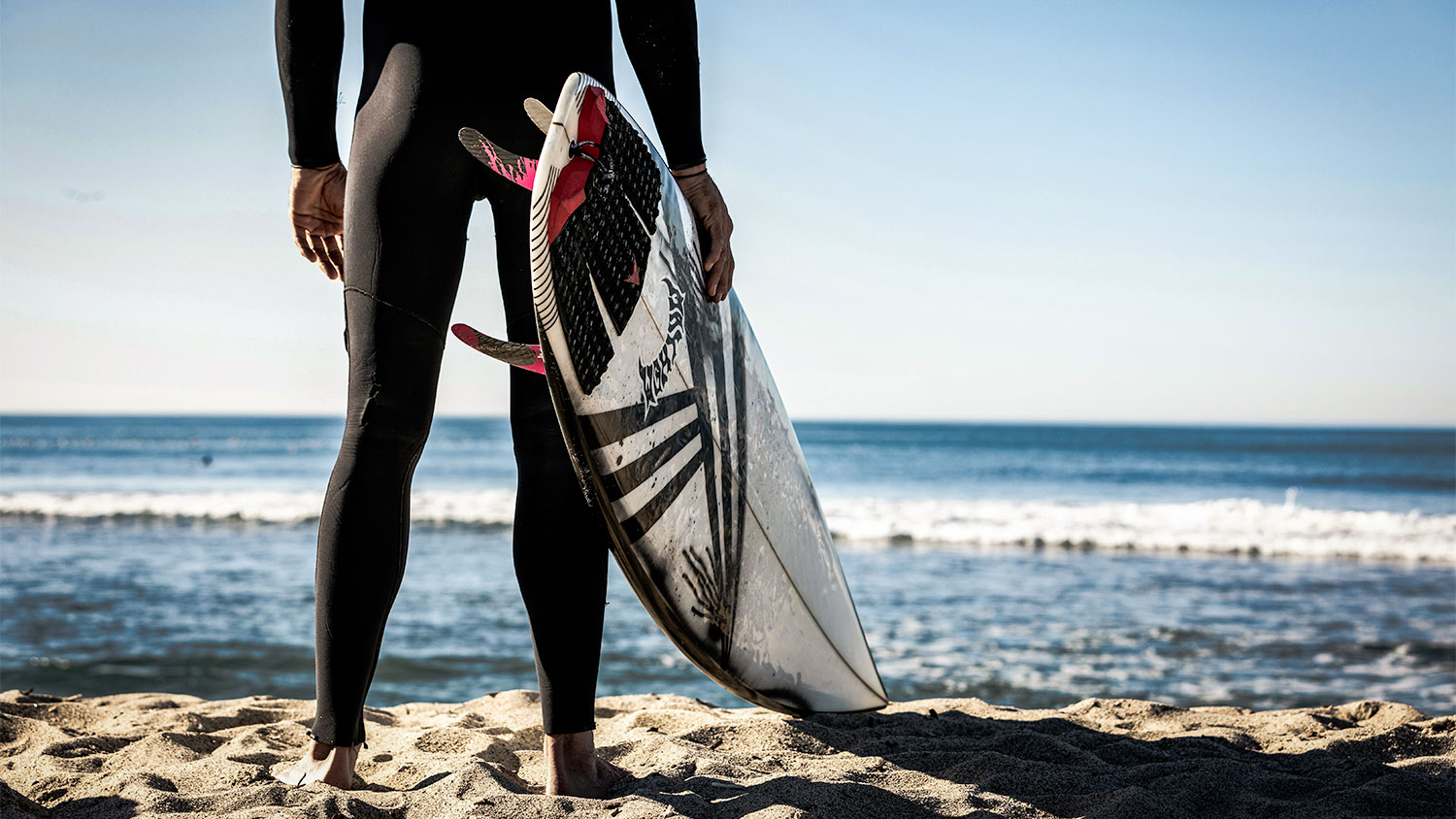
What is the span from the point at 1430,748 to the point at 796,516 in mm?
1405

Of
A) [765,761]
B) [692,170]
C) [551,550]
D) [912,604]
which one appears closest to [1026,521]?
[912,604]

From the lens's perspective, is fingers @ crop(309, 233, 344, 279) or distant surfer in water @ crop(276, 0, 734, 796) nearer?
distant surfer in water @ crop(276, 0, 734, 796)

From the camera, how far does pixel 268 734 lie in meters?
1.96

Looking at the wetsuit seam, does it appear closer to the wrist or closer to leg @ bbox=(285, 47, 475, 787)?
leg @ bbox=(285, 47, 475, 787)

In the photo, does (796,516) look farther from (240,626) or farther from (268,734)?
(240,626)

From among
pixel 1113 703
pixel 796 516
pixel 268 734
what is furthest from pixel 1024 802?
pixel 268 734

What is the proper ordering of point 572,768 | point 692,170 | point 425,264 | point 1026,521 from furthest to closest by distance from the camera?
1. point 1026,521
2. point 692,170
3. point 572,768
4. point 425,264

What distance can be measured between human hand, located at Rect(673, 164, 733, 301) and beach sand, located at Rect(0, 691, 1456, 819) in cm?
87

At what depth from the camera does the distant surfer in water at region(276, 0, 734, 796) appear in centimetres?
131

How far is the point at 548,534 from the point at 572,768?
0.38 meters

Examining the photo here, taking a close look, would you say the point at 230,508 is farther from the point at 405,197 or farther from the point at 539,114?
the point at 539,114

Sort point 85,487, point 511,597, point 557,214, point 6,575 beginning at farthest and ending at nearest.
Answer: point 85,487 < point 6,575 < point 511,597 < point 557,214

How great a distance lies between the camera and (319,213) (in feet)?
4.96

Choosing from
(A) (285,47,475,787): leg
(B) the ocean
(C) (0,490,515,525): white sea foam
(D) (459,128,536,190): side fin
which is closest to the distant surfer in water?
(A) (285,47,475,787): leg
